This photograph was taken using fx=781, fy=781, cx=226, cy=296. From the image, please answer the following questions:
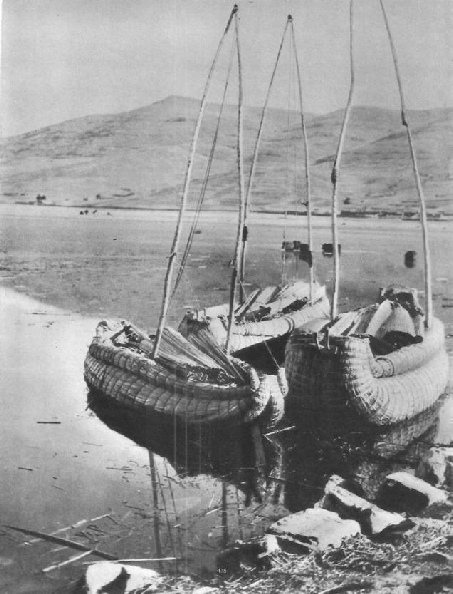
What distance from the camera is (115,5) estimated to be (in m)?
5.62

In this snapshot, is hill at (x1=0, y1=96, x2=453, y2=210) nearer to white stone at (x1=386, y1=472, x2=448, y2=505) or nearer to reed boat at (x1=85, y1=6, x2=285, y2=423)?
reed boat at (x1=85, y1=6, x2=285, y2=423)

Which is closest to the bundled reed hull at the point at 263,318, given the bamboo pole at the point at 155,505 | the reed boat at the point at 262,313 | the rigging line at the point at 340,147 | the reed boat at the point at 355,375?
the reed boat at the point at 262,313

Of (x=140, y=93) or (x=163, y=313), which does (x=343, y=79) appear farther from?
(x=163, y=313)

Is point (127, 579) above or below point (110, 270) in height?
below

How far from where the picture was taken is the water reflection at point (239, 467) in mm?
4570

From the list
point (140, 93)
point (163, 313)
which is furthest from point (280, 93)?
point (163, 313)

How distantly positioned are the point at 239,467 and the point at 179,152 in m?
3.01

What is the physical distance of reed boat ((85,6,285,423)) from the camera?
227 inches

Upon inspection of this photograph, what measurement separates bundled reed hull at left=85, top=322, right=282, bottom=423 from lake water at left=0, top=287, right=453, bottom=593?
17 centimetres

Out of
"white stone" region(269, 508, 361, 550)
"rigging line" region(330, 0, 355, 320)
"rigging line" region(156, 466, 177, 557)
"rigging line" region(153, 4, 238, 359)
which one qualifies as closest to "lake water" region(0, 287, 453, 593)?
"rigging line" region(156, 466, 177, 557)

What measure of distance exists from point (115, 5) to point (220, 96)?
109 centimetres

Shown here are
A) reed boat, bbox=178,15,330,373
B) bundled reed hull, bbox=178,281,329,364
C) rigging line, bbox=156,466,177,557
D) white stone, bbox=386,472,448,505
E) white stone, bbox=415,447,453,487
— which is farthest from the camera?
bundled reed hull, bbox=178,281,329,364

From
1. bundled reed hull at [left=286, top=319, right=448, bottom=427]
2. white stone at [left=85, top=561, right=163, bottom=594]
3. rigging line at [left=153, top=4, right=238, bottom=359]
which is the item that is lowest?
white stone at [left=85, top=561, right=163, bottom=594]

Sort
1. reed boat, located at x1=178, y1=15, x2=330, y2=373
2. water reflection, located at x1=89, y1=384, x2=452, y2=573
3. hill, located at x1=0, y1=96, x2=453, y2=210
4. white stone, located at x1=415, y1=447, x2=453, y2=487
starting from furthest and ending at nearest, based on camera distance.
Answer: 1. reed boat, located at x1=178, y1=15, x2=330, y2=373
2. hill, located at x1=0, y1=96, x2=453, y2=210
3. white stone, located at x1=415, y1=447, x2=453, y2=487
4. water reflection, located at x1=89, y1=384, x2=452, y2=573
